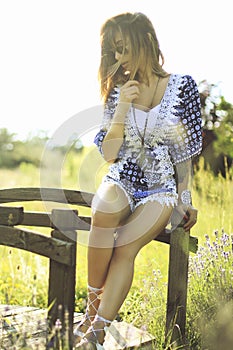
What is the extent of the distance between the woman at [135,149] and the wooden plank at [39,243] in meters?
0.57

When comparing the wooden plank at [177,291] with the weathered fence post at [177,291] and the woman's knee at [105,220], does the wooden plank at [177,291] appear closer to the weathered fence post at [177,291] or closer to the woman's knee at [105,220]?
the weathered fence post at [177,291]

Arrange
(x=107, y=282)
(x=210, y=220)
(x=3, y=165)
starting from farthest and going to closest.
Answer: (x=3, y=165) → (x=210, y=220) → (x=107, y=282)

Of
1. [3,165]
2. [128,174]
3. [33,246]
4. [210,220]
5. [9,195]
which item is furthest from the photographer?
[3,165]

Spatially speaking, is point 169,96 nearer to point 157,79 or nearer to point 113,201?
point 157,79

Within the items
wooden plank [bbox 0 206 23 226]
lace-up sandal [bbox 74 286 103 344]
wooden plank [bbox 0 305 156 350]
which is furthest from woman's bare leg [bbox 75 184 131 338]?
wooden plank [bbox 0 206 23 226]

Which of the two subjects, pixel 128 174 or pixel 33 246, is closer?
pixel 33 246

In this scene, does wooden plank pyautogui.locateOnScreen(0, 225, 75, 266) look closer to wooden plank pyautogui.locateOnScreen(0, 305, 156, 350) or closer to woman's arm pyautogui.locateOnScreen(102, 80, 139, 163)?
wooden plank pyautogui.locateOnScreen(0, 305, 156, 350)

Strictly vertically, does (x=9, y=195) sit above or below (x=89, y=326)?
above

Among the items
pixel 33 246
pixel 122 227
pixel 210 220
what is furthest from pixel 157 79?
pixel 210 220

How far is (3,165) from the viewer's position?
15469 mm

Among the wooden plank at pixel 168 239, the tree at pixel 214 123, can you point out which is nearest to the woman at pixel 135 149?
the wooden plank at pixel 168 239

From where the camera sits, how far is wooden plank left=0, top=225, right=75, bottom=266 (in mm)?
1983

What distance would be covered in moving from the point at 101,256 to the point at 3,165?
1319 centimetres

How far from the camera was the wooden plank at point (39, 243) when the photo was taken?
198 cm
